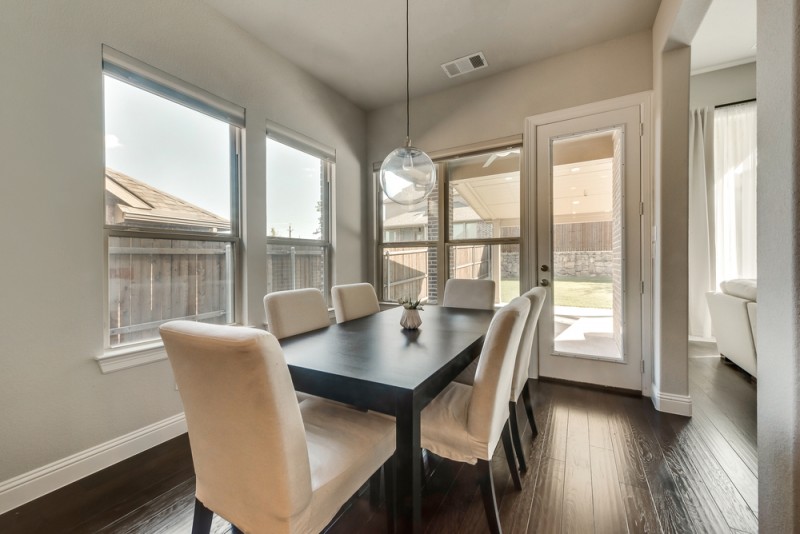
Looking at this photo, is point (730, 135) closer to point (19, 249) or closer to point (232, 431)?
point (232, 431)

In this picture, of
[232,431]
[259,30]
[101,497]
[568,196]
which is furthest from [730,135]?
[101,497]

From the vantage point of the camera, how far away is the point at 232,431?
2.83 ft

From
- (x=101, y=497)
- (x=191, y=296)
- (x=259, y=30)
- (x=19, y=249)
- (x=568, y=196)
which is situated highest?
(x=259, y=30)

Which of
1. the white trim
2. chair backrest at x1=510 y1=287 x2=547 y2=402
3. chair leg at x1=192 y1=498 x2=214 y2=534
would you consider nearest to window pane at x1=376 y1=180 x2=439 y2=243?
chair backrest at x1=510 y1=287 x2=547 y2=402

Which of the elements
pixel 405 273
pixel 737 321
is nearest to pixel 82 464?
pixel 405 273

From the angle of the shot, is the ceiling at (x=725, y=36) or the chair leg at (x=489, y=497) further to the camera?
the ceiling at (x=725, y=36)

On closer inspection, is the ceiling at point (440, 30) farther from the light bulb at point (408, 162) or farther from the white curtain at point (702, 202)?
the light bulb at point (408, 162)

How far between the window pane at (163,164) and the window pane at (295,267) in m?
0.49

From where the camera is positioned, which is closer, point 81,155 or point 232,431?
point 232,431

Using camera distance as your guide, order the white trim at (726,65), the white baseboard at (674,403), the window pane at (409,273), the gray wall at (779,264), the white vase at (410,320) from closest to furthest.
A: the gray wall at (779,264) → the white vase at (410,320) → the white baseboard at (674,403) → the white trim at (726,65) → the window pane at (409,273)

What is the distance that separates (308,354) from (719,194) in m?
4.81

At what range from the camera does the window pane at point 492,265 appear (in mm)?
3134

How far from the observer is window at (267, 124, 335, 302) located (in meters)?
2.79

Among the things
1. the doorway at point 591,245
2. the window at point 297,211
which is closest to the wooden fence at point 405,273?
the window at point 297,211
